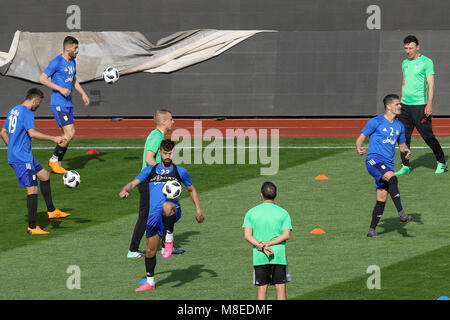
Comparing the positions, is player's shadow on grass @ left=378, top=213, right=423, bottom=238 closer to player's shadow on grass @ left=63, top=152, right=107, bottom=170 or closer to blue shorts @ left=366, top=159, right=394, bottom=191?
blue shorts @ left=366, top=159, right=394, bottom=191

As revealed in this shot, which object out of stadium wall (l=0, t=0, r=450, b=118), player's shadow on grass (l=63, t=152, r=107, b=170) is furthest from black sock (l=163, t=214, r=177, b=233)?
stadium wall (l=0, t=0, r=450, b=118)

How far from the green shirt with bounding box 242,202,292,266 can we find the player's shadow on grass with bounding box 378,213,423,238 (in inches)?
174

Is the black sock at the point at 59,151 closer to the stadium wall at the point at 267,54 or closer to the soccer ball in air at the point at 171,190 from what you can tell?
the soccer ball in air at the point at 171,190

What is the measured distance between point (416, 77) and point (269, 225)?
8.65m

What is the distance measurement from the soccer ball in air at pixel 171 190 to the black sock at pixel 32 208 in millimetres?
3585

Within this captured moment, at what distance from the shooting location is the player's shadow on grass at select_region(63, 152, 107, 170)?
1906 cm

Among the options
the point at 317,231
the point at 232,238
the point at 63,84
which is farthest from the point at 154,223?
the point at 63,84

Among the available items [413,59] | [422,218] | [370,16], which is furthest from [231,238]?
[370,16]

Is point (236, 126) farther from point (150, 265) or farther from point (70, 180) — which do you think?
point (150, 265)

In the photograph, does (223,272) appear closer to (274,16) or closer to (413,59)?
(413,59)

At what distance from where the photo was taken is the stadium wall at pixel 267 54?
27.4 m

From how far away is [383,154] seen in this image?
12.9 metres

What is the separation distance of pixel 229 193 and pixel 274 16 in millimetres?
13543

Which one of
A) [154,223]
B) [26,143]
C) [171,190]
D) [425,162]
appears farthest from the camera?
[425,162]
